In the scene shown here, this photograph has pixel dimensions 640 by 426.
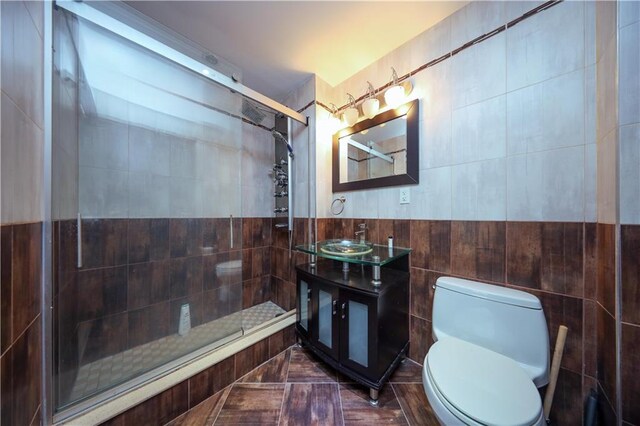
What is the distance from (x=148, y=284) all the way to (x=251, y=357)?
88cm

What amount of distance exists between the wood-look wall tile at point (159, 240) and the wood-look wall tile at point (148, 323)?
0.35 metres

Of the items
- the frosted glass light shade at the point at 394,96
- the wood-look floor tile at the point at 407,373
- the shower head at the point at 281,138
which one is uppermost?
the frosted glass light shade at the point at 394,96

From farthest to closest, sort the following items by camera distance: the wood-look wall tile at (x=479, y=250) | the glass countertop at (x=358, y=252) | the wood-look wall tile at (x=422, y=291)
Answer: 1. the wood-look wall tile at (x=422, y=291)
2. the glass countertop at (x=358, y=252)
3. the wood-look wall tile at (x=479, y=250)

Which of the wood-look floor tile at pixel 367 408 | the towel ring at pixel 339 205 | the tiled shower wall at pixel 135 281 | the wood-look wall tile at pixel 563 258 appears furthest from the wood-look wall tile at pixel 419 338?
the tiled shower wall at pixel 135 281

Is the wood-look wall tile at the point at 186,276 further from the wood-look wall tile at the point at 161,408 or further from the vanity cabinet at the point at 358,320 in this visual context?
the vanity cabinet at the point at 358,320

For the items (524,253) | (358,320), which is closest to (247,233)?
(358,320)

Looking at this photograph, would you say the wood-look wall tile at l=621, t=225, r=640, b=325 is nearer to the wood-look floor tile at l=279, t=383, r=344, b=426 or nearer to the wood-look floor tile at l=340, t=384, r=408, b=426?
the wood-look floor tile at l=340, t=384, r=408, b=426

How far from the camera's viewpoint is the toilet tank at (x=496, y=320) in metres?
0.93

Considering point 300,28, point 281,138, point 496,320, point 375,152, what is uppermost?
point 300,28

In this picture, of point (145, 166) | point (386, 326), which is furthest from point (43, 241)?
point (386, 326)

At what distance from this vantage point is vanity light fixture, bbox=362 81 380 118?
5.27 feet

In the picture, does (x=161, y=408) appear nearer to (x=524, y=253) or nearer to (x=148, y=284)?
(x=148, y=284)

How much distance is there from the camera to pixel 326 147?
1.97 m

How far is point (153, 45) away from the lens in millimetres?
1171
